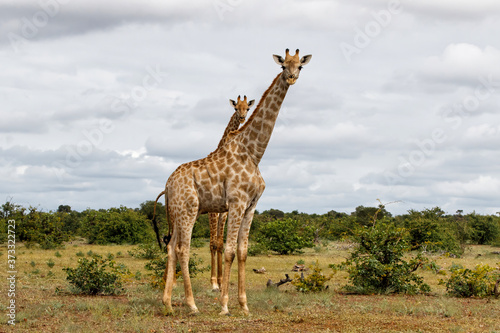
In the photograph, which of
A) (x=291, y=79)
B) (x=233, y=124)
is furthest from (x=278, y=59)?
(x=233, y=124)

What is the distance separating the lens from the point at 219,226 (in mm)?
13133

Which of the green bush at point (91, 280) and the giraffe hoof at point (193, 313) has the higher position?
the green bush at point (91, 280)

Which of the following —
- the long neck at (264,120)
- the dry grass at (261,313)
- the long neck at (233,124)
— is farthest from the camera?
the long neck at (233,124)

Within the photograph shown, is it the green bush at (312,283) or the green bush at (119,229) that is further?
the green bush at (119,229)

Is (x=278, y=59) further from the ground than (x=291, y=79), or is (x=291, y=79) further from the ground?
(x=278, y=59)

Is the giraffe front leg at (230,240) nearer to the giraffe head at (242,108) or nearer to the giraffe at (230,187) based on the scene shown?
the giraffe at (230,187)

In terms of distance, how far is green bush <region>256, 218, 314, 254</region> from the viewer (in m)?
28.2

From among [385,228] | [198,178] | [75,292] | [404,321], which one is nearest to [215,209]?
[198,178]

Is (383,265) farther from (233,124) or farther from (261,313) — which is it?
(233,124)

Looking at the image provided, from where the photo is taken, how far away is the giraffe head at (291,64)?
10.5 m

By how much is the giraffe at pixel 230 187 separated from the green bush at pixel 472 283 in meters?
6.85

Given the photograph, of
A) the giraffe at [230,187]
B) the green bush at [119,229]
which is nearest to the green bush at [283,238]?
the green bush at [119,229]

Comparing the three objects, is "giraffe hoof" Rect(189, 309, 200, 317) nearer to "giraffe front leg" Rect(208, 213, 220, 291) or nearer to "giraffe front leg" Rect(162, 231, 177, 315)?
"giraffe front leg" Rect(162, 231, 177, 315)

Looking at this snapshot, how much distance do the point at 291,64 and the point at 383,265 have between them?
6.82m
